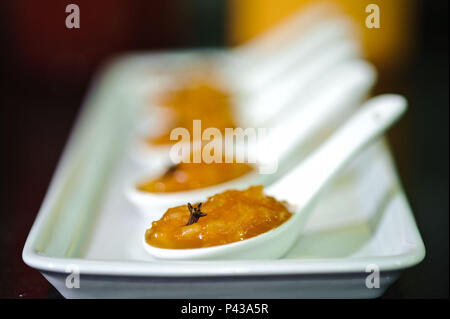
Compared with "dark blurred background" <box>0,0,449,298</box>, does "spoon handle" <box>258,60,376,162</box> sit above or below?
above

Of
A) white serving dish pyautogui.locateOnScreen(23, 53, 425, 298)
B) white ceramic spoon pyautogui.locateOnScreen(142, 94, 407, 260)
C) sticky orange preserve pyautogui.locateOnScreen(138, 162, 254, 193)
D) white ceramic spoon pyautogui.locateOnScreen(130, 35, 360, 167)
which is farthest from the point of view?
white ceramic spoon pyautogui.locateOnScreen(130, 35, 360, 167)

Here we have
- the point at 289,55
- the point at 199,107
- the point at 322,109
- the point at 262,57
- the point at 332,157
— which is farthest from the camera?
the point at 262,57

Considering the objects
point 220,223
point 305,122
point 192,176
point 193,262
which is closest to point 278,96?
point 305,122

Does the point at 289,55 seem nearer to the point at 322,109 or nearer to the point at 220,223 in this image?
the point at 322,109

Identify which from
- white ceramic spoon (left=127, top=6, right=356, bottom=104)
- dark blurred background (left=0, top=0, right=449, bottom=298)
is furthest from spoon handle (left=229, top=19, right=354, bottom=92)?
dark blurred background (left=0, top=0, right=449, bottom=298)

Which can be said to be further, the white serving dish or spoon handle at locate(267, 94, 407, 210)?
spoon handle at locate(267, 94, 407, 210)

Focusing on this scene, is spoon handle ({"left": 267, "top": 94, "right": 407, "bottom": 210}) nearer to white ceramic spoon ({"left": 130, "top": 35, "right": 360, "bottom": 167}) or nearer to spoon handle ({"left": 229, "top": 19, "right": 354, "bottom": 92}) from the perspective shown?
white ceramic spoon ({"left": 130, "top": 35, "right": 360, "bottom": 167})

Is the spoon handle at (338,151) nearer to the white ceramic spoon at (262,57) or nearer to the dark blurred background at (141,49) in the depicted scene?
the dark blurred background at (141,49)
